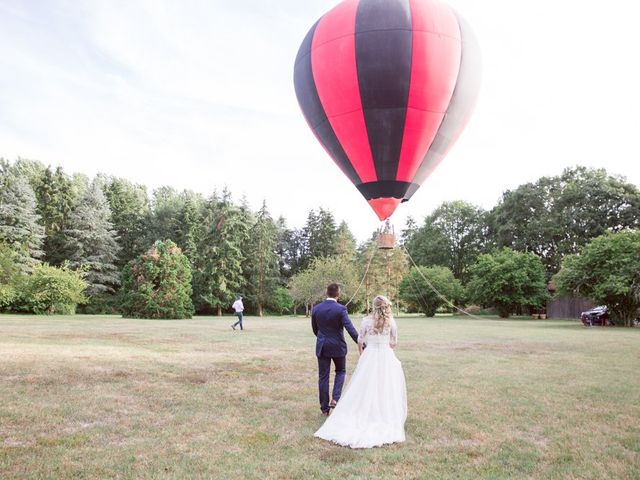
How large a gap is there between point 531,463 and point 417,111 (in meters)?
6.82

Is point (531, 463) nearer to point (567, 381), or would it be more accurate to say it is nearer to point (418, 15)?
point (567, 381)

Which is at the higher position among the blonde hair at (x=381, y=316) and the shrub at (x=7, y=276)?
the shrub at (x=7, y=276)

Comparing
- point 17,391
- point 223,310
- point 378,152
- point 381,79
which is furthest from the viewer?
point 223,310

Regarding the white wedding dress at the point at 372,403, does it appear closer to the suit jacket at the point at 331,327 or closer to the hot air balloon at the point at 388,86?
the suit jacket at the point at 331,327

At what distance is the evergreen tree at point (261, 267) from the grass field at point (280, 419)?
4060cm

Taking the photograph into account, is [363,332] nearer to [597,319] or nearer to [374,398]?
[374,398]

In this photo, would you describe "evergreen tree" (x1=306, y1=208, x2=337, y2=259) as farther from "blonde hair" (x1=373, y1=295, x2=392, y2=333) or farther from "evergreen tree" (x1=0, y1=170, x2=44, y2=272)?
"blonde hair" (x1=373, y1=295, x2=392, y2=333)

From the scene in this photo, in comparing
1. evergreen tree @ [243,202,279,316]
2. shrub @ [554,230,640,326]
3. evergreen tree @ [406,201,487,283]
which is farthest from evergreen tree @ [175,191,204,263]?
shrub @ [554,230,640,326]

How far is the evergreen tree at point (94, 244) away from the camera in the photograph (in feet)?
156

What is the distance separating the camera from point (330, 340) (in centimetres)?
640

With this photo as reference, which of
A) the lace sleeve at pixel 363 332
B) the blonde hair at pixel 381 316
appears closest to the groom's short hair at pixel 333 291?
the lace sleeve at pixel 363 332

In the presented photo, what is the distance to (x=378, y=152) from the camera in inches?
→ 390

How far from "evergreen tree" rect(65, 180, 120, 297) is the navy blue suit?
150 feet

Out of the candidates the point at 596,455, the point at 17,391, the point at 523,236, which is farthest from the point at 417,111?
the point at 523,236
